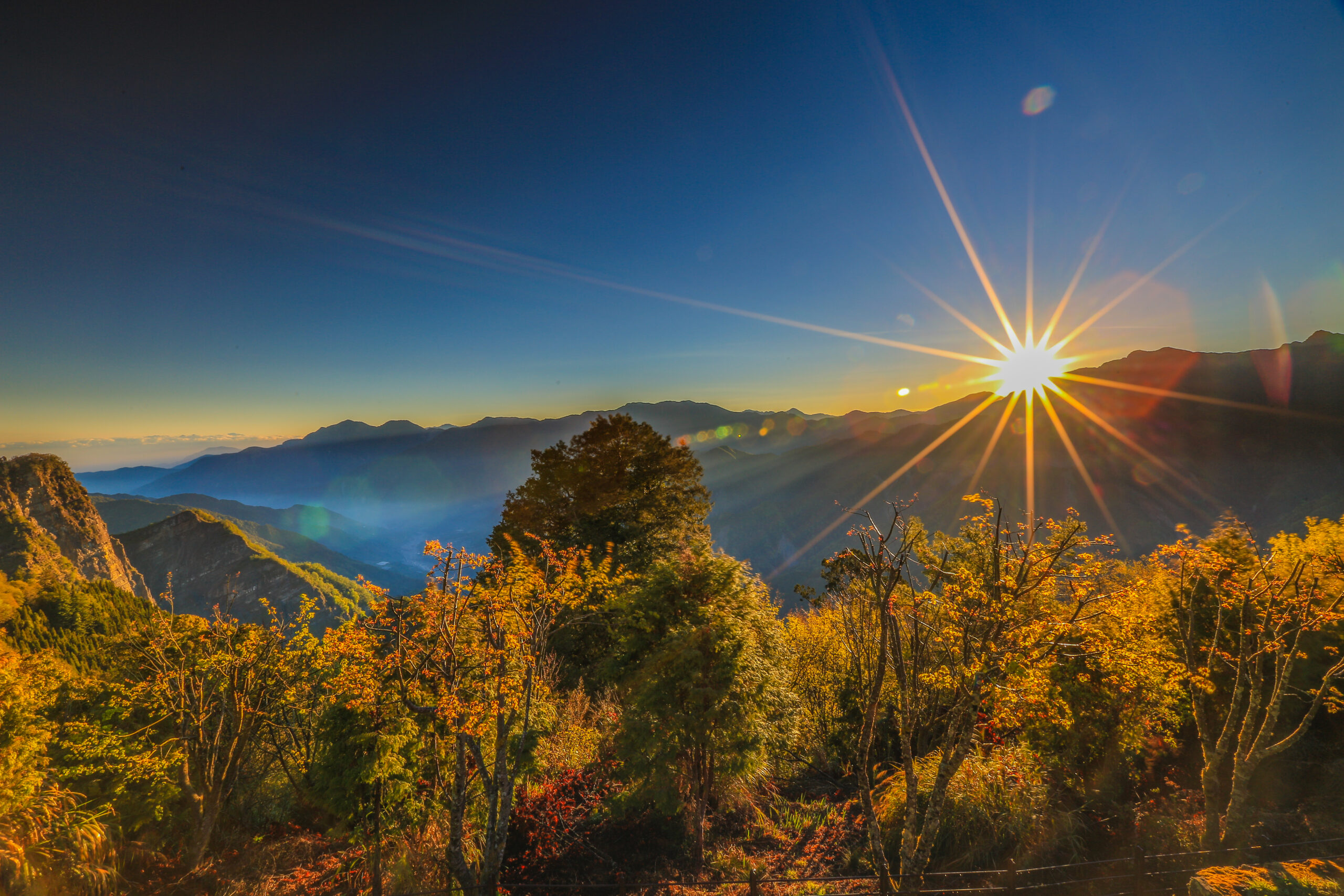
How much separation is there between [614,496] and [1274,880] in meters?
18.7

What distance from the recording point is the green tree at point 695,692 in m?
10.7

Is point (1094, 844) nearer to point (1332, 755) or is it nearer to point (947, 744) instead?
point (1332, 755)

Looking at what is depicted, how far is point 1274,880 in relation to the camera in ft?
24.3

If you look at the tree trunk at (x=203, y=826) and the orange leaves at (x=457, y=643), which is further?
the tree trunk at (x=203, y=826)

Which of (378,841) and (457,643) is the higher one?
(457,643)

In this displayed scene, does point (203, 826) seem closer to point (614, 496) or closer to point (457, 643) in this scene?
point (457, 643)

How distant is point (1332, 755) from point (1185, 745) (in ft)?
10.3

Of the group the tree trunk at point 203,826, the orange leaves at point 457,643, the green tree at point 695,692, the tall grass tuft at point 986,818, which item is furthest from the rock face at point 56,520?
the tall grass tuft at point 986,818

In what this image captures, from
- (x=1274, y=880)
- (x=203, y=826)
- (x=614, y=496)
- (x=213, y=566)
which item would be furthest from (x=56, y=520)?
(x=1274, y=880)

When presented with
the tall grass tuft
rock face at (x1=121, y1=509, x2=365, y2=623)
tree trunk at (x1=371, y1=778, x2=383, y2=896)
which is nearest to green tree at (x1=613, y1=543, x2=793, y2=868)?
the tall grass tuft

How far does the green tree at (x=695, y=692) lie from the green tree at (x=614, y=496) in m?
7.91

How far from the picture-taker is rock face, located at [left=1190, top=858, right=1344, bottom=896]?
23.6 ft

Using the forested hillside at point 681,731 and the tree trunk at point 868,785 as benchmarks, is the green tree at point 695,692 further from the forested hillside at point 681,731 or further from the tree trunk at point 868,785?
the tree trunk at point 868,785

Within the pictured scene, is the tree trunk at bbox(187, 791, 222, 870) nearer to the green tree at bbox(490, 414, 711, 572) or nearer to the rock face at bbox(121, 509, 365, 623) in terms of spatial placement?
the green tree at bbox(490, 414, 711, 572)
